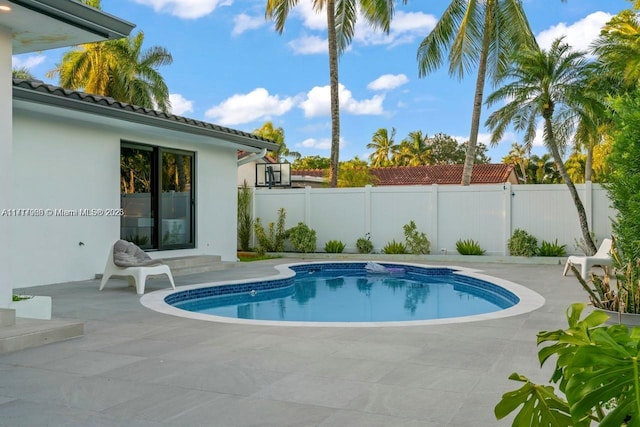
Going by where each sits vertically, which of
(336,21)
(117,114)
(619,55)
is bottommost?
(117,114)

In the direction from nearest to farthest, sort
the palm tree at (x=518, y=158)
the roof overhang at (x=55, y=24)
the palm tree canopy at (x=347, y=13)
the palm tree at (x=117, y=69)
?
the roof overhang at (x=55, y=24) → the palm tree canopy at (x=347, y=13) → the palm tree at (x=117, y=69) → the palm tree at (x=518, y=158)

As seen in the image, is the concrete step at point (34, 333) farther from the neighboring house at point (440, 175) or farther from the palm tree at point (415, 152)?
the palm tree at point (415, 152)

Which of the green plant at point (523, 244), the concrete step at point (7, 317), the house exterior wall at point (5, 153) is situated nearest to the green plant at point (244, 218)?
the green plant at point (523, 244)

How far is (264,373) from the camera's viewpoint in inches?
181

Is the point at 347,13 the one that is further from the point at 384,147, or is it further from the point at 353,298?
the point at 384,147

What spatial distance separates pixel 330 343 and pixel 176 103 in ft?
83.3

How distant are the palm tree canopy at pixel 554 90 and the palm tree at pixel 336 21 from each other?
19.9 ft

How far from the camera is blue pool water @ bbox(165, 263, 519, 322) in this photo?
8.85 meters

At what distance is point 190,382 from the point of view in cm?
434

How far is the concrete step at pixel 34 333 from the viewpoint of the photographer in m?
5.24

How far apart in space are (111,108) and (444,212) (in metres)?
9.70

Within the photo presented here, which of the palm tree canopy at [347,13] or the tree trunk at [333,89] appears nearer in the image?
the tree trunk at [333,89]

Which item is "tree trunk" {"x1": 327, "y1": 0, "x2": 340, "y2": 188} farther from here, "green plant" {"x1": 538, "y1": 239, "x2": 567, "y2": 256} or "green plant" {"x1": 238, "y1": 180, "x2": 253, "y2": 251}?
"green plant" {"x1": 538, "y1": 239, "x2": 567, "y2": 256}

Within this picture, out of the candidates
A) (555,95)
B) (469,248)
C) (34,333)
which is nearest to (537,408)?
(34,333)
